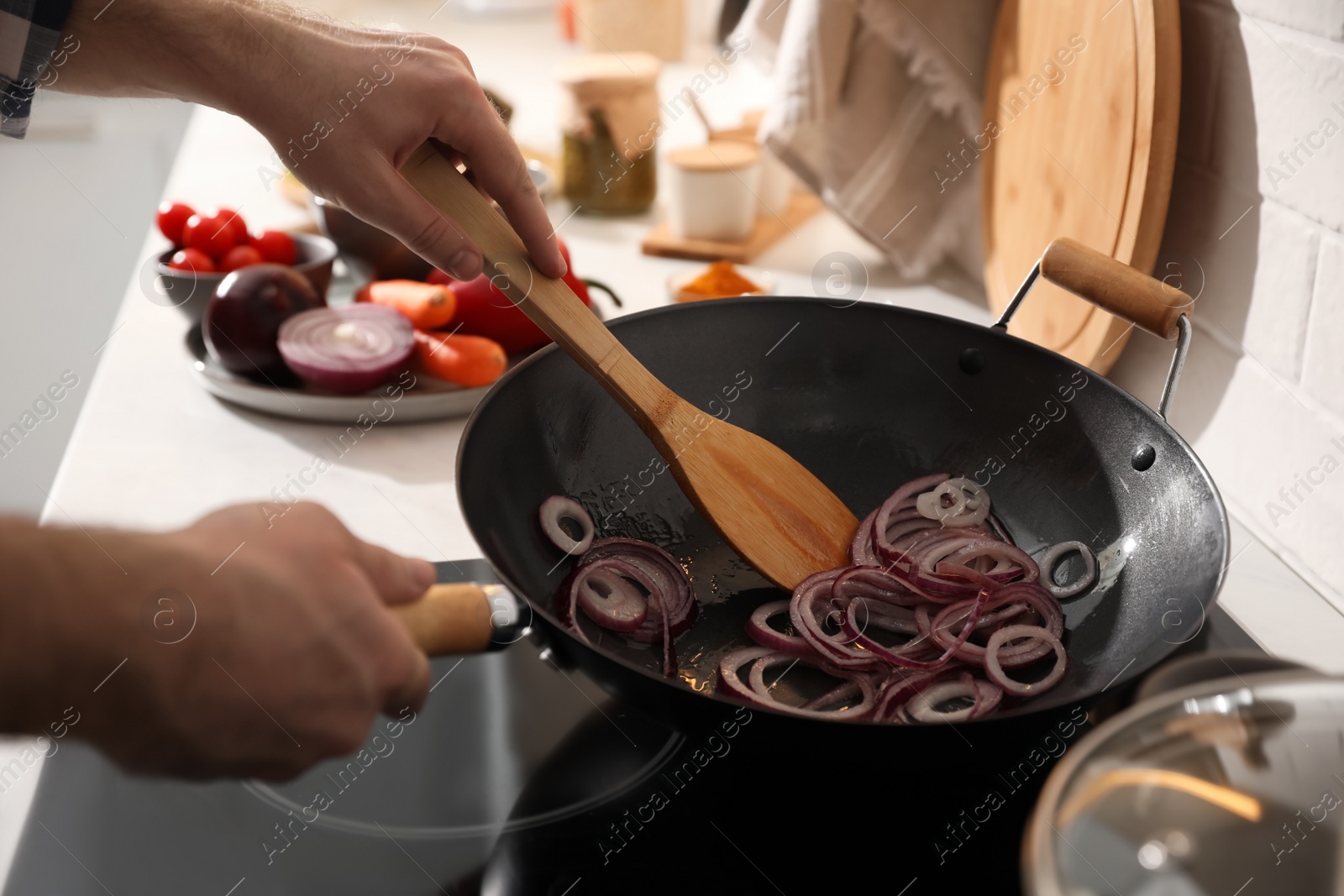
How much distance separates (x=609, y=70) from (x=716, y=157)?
9.7 inches

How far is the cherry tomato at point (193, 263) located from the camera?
119 centimetres

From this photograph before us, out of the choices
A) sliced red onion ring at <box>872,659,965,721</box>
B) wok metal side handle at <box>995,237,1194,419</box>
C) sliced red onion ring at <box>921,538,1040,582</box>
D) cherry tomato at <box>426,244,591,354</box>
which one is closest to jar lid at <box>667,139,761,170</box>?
cherry tomato at <box>426,244,591,354</box>

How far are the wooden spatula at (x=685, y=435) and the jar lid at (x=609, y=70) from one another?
2.44 ft

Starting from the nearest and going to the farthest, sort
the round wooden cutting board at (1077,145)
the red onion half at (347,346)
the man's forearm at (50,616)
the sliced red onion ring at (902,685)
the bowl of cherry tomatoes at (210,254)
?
the man's forearm at (50,616), the sliced red onion ring at (902,685), the round wooden cutting board at (1077,145), the red onion half at (347,346), the bowl of cherry tomatoes at (210,254)

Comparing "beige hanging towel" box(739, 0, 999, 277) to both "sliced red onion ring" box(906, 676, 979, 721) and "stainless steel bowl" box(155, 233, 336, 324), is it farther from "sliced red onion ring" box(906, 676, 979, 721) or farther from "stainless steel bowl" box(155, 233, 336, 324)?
"sliced red onion ring" box(906, 676, 979, 721)

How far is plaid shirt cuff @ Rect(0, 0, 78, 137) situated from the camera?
84 centimetres

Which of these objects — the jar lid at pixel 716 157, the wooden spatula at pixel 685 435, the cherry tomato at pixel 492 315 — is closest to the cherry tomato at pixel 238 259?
the cherry tomato at pixel 492 315

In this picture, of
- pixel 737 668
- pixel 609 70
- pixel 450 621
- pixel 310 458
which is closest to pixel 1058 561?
pixel 737 668

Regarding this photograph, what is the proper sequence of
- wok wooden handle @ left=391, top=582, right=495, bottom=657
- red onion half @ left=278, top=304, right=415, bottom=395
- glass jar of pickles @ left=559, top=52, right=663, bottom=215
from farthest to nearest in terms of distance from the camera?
glass jar of pickles @ left=559, top=52, right=663, bottom=215
red onion half @ left=278, top=304, right=415, bottom=395
wok wooden handle @ left=391, top=582, right=495, bottom=657

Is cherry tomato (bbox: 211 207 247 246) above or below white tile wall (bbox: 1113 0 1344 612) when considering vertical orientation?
below

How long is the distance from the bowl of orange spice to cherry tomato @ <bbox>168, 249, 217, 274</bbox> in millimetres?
562

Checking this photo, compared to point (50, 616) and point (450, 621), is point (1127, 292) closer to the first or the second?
point (450, 621)

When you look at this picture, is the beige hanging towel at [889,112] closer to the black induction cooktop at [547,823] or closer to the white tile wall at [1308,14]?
the white tile wall at [1308,14]

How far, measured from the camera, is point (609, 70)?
60.9 inches
